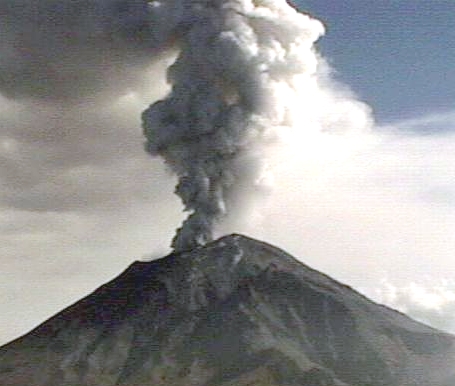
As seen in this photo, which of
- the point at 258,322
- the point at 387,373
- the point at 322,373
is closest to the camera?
the point at 322,373

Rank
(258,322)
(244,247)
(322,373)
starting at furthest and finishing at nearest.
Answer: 1. (244,247)
2. (258,322)
3. (322,373)

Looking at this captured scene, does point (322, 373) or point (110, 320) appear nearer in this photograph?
point (322, 373)

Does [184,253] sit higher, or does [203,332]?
[184,253]

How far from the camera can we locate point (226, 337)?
178 metres

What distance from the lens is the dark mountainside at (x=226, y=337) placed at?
164500 millimetres

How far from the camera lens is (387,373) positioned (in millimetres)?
170000

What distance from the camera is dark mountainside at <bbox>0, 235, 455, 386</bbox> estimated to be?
164500 millimetres

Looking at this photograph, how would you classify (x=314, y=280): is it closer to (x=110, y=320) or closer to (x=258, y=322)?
(x=258, y=322)

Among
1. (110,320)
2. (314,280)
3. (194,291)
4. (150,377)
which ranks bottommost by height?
(150,377)

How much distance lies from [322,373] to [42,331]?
62029mm

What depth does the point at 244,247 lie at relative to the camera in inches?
7795

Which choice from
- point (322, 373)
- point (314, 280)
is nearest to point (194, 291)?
point (314, 280)

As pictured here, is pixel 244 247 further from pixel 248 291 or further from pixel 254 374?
pixel 254 374

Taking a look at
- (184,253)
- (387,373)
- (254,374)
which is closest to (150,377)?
(254,374)
